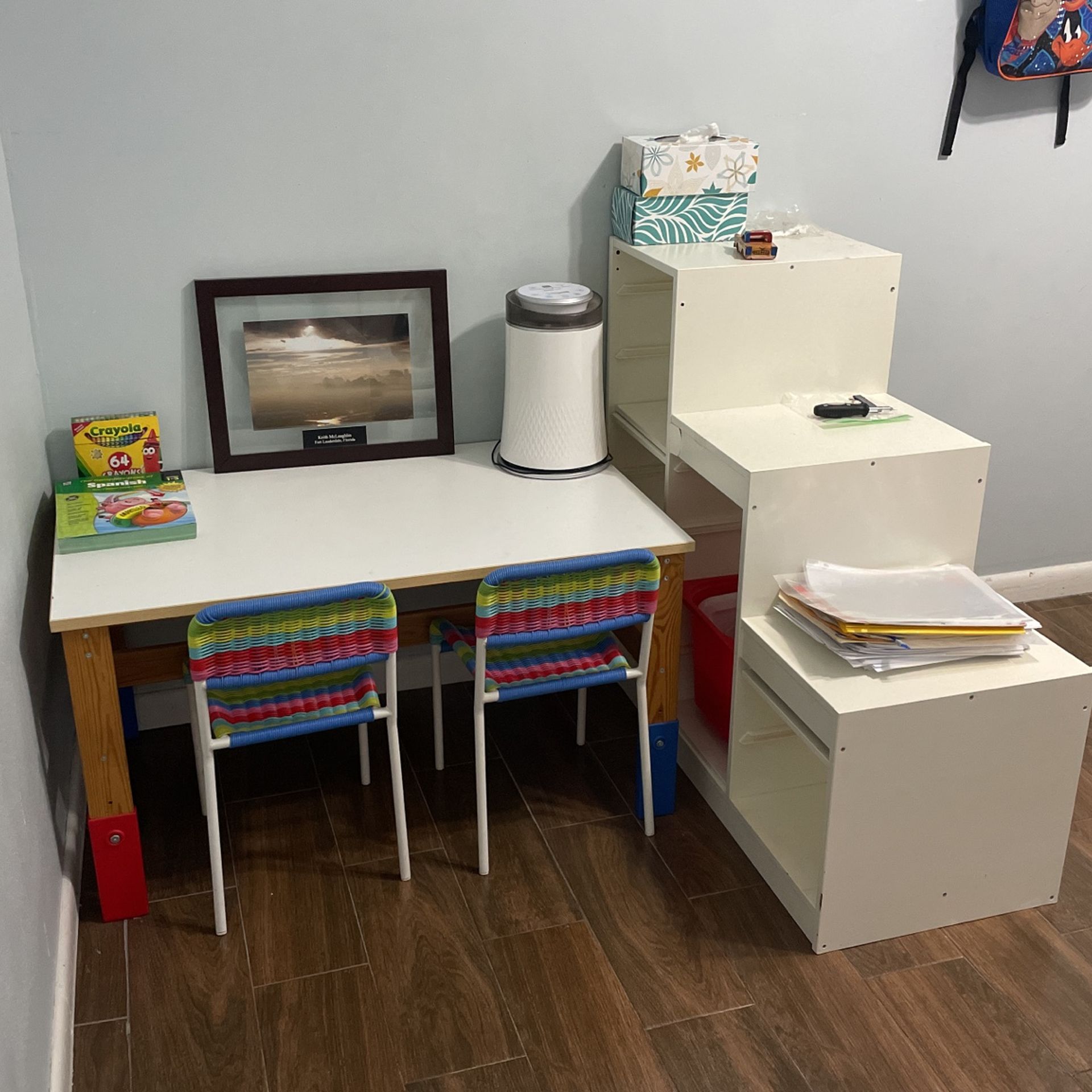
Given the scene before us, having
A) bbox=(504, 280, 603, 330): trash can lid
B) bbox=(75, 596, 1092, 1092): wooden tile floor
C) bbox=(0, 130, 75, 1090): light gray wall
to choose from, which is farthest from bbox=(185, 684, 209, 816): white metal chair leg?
bbox=(504, 280, 603, 330): trash can lid

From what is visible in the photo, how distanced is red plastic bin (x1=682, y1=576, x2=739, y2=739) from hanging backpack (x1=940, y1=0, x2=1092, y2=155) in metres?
1.20

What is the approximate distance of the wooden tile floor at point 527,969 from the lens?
185cm

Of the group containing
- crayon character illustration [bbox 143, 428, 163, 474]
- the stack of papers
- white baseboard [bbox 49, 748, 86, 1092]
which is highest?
crayon character illustration [bbox 143, 428, 163, 474]

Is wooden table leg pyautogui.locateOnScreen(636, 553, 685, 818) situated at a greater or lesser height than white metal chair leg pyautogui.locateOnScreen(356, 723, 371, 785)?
greater

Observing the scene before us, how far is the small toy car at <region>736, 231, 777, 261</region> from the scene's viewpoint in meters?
2.37

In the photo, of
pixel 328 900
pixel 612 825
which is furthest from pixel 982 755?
pixel 328 900

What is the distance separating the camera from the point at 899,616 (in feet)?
6.75

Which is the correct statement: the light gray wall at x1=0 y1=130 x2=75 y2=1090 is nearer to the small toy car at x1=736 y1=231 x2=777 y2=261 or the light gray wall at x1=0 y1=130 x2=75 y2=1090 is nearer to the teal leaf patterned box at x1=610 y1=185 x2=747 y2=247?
the teal leaf patterned box at x1=610 y1=185 x2=747 y2=247

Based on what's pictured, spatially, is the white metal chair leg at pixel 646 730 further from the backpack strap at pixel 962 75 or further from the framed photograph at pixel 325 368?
the backpack strap at pixel 962 75

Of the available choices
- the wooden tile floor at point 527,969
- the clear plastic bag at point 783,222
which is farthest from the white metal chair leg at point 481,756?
the clear plastic bag at point 783,222

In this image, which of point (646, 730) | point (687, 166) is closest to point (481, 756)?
point (646, 730)

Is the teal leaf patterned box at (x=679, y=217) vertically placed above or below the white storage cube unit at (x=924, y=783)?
above

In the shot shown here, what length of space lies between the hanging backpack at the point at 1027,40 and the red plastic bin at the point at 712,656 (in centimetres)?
120

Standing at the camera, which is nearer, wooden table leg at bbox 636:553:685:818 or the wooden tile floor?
the wooden tile floor
